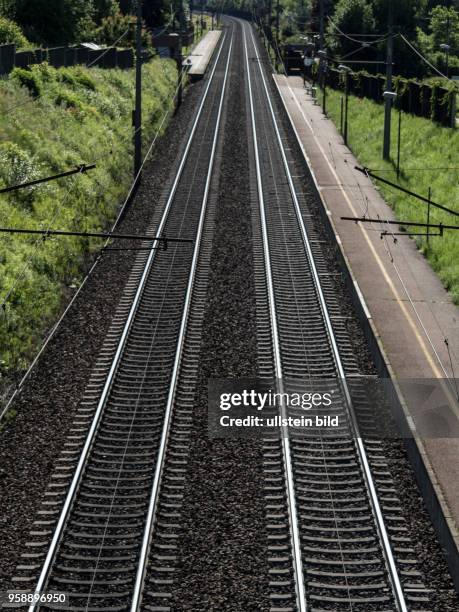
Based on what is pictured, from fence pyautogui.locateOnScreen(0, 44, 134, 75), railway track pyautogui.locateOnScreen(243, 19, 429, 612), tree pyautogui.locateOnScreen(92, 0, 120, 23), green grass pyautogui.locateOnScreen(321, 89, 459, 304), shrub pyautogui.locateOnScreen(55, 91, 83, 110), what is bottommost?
railway track pyautogui.locateOnScreen(243, 19, 429, 612)

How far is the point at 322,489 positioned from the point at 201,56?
94.9 m

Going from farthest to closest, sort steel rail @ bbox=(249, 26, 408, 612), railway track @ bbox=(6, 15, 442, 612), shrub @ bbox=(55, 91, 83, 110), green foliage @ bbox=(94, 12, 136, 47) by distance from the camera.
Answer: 1. green foliage @ bbox=(94, 12, 136, 47)
2. shrub @ bbox=(55, 91, 83, 110)
3. railway track @ bbox=(6, 15, 442, 612)
4. steel rail @ bbox=(249, 26, 408, 612)

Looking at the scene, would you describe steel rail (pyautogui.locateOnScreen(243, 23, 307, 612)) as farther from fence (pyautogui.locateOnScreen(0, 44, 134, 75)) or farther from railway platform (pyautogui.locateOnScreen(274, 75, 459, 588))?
fence (pyautogui.locateOnScreen(0, 44, 134, 75))

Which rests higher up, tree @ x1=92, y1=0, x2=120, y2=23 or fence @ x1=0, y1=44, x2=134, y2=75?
tree @ x1=92, y1=0, x2=120, y2=23

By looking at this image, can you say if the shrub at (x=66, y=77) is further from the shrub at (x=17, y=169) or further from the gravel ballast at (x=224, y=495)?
the gravel ballast at (x=224, y=495)

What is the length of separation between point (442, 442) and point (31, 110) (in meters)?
27.8

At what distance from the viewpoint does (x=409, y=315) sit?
78.3 feet

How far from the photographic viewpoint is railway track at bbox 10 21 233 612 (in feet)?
44.0

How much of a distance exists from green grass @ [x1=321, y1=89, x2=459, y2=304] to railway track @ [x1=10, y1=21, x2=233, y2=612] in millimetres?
7407

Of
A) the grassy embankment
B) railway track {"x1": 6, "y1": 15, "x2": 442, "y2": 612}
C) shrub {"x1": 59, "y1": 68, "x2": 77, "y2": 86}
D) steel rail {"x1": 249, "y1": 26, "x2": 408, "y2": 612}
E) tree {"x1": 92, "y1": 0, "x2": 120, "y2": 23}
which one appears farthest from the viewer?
tree {"x1": 92, "y1": 0, "x2": 120, "y2": 23}

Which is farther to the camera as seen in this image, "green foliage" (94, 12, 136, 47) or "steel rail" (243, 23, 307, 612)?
"green foliage" (94, 12, 136, 47)

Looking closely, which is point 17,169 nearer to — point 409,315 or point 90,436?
point 409,315

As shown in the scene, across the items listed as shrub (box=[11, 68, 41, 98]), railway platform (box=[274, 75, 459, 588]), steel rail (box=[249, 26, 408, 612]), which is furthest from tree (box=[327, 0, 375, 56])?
steel rail (box=[249, 26, 408, 612])

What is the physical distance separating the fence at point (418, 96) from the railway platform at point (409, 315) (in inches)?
313
